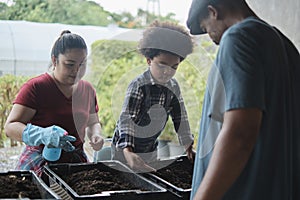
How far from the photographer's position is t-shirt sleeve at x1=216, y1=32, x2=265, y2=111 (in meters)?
1.18

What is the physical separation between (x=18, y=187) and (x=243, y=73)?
888 mm

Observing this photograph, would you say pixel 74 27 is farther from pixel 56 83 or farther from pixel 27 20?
pixel 56 83

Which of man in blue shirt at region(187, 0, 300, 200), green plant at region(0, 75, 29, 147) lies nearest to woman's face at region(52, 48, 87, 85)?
man in blue shirt at region(187, 0, 300, 200)

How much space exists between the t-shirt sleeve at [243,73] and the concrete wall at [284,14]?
1265mm

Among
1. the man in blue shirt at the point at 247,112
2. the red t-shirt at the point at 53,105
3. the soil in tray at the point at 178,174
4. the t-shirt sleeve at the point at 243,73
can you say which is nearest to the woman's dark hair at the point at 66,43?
the red t-shirt at the point at 53,105

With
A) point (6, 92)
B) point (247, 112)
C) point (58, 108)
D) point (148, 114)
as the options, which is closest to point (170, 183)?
point (148, 114)

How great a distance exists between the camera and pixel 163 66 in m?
1.98

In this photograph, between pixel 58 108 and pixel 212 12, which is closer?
pixel 212 12

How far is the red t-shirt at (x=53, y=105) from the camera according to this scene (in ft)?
6.59

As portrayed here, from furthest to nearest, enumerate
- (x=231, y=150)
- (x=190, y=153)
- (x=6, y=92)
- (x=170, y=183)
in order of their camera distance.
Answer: (x=6, y=92), (x=190, y=153), (x=170, y=183), (x=231, y=150)

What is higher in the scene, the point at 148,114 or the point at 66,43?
the point at 66,43

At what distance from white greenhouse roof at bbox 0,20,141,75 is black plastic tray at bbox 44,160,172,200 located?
1258mm

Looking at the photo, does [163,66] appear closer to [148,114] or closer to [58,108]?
[148,114]

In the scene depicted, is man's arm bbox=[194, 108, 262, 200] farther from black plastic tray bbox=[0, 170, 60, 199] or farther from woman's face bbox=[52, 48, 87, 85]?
woman's face bbox=[52, 48, 87, 85]
